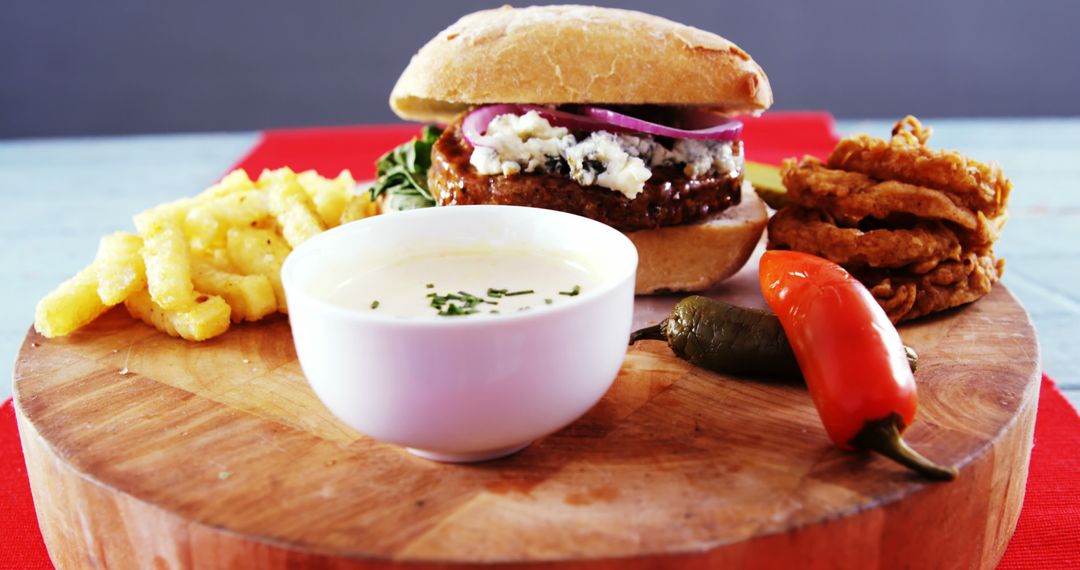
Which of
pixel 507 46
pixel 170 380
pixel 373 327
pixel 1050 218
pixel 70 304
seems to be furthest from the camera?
pixel 1050 218

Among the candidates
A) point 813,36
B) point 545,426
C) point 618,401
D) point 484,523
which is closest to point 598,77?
point 618,401

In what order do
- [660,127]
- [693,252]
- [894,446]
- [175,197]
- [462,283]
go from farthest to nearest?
[175,197] → [693,252] → [660,127] → [462,283] → [894,446]

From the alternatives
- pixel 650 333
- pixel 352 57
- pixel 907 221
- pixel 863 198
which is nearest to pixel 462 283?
pixel 650 333

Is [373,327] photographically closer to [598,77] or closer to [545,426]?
[545,426]

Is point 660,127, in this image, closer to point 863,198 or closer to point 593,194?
point 593,194

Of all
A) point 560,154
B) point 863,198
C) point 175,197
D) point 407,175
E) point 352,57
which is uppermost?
point 560,154

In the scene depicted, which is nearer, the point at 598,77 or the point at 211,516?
the point at 211,516

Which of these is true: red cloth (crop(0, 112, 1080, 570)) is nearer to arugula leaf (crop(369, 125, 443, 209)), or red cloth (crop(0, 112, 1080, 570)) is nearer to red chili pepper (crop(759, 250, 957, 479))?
red chili pepper (crop(759, 250, 957, 479))
